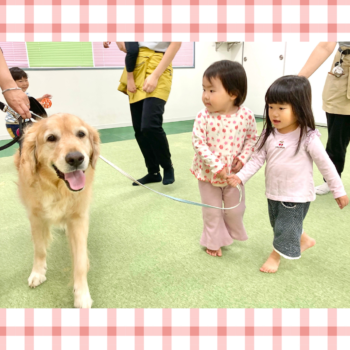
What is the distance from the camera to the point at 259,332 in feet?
3.55

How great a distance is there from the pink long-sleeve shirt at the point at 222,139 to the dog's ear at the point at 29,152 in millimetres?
824

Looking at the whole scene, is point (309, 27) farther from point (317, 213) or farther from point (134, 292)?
point (134, 292)

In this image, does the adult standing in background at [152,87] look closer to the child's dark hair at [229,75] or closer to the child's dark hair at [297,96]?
the child's dark hair at [229,75]

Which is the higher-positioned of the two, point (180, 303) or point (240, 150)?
point (240, 150)

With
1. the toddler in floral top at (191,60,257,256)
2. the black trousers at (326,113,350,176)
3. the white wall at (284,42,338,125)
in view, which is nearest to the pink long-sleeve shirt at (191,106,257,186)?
the toddler in floral top at (191,60,257,256)

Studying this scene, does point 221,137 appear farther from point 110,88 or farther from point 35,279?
point 110,88

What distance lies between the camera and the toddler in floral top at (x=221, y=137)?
144 cm

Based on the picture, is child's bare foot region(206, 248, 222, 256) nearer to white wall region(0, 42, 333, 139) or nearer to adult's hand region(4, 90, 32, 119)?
adult's hand region(4, 90, 32, 119)

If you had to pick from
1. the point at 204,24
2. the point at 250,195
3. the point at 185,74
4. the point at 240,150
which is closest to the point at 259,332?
the point at 240,150

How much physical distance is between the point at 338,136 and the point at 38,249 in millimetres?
2376

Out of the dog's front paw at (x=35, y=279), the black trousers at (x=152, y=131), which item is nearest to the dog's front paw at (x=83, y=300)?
the dog's front paw at (x=35, y=279)

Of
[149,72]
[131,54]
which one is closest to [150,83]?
[149,72]

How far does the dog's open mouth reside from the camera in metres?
1.31

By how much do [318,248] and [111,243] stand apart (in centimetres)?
135
